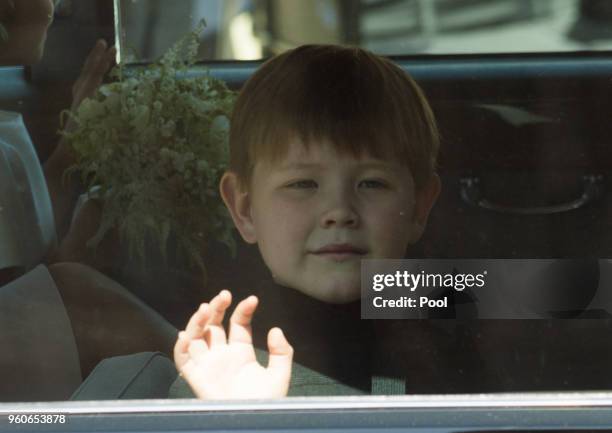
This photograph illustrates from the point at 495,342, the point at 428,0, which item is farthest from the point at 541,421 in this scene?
the point at 428,0

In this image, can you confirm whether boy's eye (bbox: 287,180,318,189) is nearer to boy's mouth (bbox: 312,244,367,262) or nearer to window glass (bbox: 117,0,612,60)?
boy's mouth (bbox: 312,244,367,262)

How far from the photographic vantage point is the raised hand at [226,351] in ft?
6.52

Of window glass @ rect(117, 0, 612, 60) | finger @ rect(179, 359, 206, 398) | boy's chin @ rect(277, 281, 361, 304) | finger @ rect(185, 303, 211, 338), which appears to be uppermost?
window glass @ rect(117, 0, 612, 60)

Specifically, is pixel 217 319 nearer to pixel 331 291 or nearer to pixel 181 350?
pixel 181 350

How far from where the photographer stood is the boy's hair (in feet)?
6.48

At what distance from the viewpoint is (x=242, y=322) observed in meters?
2.01

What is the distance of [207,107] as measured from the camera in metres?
2.01

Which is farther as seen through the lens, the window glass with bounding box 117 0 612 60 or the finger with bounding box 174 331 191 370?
the finger with bounding box 174 331 191 370

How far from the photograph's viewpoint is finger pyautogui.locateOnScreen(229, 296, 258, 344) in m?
2.01

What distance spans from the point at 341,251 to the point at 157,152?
38 centimetres

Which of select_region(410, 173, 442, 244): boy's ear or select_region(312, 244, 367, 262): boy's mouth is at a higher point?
select_region(410, 173, 442, 244): boy's ear

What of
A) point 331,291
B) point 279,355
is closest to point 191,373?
point 279,355

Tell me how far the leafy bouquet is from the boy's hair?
5cm

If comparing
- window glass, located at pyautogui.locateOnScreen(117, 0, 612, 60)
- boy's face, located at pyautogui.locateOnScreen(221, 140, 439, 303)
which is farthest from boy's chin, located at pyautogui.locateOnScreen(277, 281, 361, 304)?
window glass, located at pyautogui.locateOnScreen(117, 0, 612, 60)
